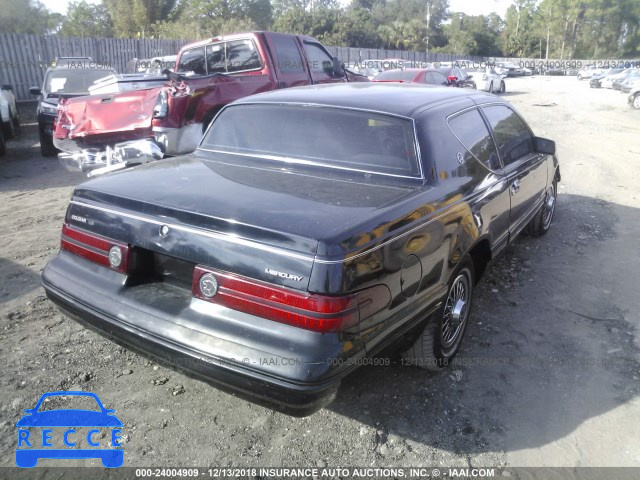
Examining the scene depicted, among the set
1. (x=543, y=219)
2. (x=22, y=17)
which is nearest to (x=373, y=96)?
(x=543, y=219)

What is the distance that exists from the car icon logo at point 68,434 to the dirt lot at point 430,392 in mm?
53

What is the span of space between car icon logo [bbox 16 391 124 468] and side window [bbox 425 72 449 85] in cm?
1520

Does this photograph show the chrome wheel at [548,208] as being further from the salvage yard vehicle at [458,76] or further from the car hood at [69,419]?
the salvage yard vehicle at [458,76]

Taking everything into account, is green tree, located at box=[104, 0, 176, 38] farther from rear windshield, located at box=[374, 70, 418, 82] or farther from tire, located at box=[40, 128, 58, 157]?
tire, located at box=[40, 128, 58, 157]

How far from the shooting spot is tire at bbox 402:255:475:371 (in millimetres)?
3121

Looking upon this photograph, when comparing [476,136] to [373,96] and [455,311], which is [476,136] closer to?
[373,96]

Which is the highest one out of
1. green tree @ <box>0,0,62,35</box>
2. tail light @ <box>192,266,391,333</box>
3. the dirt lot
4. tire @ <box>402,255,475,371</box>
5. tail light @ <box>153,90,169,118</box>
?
green tree @ <box>0,0,62,35</box>

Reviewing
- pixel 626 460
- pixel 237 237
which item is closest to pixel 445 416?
pixel 626 460

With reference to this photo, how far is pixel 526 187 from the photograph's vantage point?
467cm

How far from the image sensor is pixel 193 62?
878cm

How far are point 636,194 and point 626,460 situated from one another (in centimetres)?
626

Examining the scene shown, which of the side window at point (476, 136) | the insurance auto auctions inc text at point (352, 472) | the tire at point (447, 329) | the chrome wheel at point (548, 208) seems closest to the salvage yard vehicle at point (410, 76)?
the chrome wheel at point (548, 208)

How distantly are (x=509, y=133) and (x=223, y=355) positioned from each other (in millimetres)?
3323

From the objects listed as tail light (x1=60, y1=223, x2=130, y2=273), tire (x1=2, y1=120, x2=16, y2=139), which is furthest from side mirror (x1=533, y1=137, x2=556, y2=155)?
tire (x1=2, y1=120, x2=16, y2=139)
